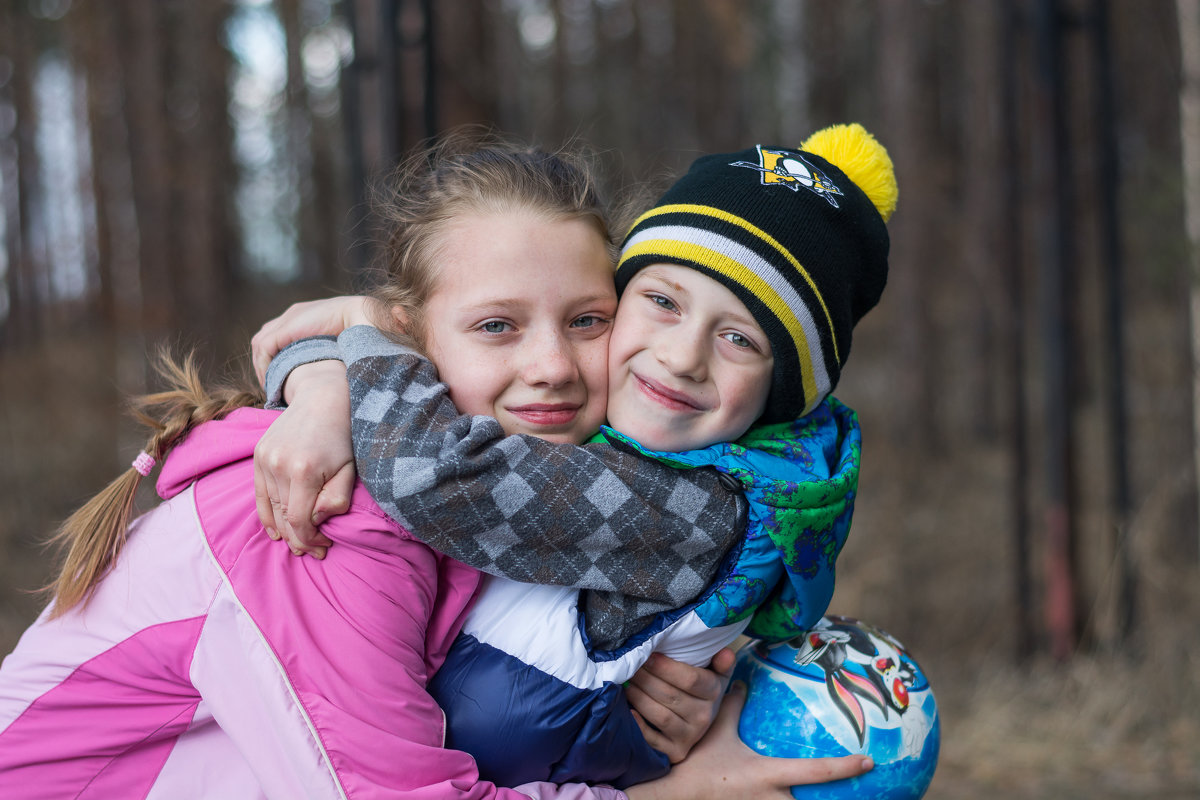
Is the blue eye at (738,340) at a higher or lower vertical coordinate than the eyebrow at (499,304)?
lower

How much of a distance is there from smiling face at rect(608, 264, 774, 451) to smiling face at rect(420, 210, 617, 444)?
0.08 m

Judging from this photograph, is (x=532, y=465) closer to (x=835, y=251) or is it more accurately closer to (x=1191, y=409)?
(x=835, y=251)

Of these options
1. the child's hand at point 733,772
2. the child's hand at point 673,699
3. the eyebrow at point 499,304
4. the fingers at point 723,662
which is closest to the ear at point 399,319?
the eyebrow at point 499,304

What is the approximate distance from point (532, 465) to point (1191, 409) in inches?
210

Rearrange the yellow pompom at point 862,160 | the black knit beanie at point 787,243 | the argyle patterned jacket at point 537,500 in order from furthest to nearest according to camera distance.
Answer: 1. the yellow pompom at point 862,160
2. the black knit beanie at point 787,243
3. the argyle patterned jacket at point 537,500

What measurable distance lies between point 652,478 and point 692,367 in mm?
220

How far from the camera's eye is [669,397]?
186 cm

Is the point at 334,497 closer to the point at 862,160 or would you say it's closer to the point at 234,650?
the point at 234,650

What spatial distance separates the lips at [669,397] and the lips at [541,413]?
168 mm

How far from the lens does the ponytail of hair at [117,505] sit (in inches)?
71.8

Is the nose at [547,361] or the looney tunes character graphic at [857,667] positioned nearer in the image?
the nose at [547,361]

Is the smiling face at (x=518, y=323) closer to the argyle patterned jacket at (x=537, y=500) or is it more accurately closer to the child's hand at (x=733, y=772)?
the argyle patterned jacket at (x=537, y=500)

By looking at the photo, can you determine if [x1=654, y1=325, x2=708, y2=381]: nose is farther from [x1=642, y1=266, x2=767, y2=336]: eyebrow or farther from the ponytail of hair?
the ponytail of hair

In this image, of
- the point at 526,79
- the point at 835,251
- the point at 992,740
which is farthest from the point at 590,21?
the point at 835,251
